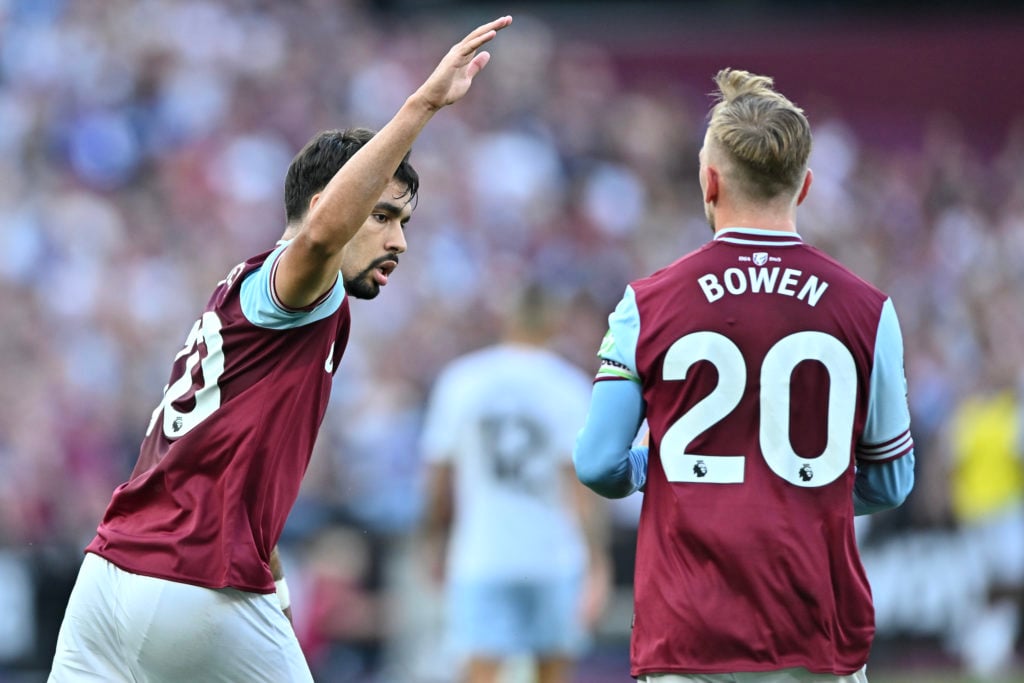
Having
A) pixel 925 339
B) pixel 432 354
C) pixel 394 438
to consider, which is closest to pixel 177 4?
pixel 432 354

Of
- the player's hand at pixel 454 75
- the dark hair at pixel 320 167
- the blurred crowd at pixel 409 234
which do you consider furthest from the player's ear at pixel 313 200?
the blurred crowd at pixel 409 234

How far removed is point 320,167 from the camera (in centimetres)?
498

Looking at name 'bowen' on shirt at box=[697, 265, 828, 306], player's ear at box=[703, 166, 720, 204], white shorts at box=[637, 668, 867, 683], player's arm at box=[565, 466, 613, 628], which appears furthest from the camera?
player's arm at box=[565, 466, 613, 628]

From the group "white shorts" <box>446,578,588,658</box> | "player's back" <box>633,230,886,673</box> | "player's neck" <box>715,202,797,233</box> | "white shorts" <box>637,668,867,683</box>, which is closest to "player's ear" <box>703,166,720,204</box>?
"player's neck" <box>715,202,797,233</box>

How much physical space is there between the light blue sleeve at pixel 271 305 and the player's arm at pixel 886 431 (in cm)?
150

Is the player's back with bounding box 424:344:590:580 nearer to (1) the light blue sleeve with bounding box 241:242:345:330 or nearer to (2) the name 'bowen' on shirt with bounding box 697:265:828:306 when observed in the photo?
(1) the light blue sleeve with bounding box 241:242:345:330

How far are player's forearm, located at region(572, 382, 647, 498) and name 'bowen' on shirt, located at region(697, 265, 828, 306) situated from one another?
0.33 m

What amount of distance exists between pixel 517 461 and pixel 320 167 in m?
4.81

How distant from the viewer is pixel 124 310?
1443 centimetres

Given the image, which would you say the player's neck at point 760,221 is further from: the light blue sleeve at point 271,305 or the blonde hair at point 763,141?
the light blue sleeve at point 271,305

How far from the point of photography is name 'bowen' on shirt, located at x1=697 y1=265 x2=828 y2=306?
445 centimetres

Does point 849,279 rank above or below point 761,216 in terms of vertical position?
below

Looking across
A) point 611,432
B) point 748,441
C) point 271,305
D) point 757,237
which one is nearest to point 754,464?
point 748,441

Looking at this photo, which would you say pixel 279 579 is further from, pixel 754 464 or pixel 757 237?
pixel 757 237
